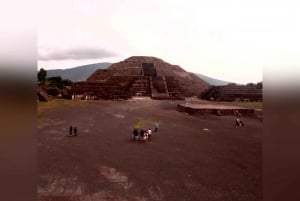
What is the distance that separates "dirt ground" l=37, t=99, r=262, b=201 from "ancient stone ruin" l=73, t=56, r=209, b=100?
74.1ft

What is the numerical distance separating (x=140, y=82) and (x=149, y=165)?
36.2m

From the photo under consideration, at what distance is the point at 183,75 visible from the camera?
55469 mm

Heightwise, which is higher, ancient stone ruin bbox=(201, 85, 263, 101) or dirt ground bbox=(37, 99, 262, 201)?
ancient stone ruin bbox=(201, 85, 263, 101)

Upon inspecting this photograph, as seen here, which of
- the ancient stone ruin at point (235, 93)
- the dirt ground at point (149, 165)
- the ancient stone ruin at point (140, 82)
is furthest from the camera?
the ancient stone ruin at point (235, 93)

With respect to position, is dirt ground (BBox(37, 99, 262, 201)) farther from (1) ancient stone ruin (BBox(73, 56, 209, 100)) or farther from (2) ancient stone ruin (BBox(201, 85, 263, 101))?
(2) ancient stone ruin (BBox(201, 85, 263, 101))

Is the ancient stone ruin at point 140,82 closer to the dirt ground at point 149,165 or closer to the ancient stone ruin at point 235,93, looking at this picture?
the ancient stone ruin at point 235,93

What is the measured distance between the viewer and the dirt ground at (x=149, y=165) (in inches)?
281

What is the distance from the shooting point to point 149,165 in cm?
903

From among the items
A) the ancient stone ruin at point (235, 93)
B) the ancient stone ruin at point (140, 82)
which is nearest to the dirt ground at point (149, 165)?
the ancient stone ruin at point (140, 82)

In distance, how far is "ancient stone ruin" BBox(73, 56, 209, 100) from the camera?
1511 inches

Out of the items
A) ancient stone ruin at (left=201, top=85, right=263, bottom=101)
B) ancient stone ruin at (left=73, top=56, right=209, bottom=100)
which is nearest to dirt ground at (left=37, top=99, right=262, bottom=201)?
ancient stone ruin at (left=73, top=56, right=209, bottom=100)

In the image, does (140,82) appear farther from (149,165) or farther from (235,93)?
(149,165)

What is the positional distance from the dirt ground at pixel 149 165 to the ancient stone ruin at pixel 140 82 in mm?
22589

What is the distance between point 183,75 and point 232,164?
46576mm
